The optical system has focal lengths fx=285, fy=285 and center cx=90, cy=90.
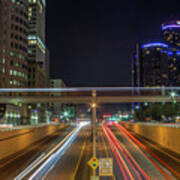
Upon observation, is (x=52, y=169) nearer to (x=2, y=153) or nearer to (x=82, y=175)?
(x=82, y=175)

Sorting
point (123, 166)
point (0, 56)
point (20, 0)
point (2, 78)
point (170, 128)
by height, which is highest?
point (20, 0)

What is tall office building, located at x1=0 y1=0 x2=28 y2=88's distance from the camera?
110m

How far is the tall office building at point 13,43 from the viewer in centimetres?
10994

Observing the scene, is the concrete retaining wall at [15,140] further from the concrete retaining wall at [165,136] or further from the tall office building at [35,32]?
the tall office building at [35,32]

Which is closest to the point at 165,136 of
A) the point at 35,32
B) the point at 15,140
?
the point at 15,140

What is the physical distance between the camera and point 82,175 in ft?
80.4

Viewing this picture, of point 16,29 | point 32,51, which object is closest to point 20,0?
point 16,29

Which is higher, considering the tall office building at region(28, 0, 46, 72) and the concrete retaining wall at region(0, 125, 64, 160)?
the tall office building at region(28, 0, 46, 72)

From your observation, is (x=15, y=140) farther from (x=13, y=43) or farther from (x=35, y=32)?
(x=35, y=32)

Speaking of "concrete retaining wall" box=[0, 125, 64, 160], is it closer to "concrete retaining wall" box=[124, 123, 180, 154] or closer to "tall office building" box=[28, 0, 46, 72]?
"concrete retaining wall" box=[124, 123, 180, 154]

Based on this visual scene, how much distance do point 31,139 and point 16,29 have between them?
81376 mm

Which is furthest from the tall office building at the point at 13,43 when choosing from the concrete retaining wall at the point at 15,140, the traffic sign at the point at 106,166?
the traffic sign at the point at 106,166

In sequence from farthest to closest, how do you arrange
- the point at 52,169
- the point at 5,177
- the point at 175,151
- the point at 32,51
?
the point at 32,51 → the point at 175,151 → the point at 52,169 → the point at 5,177

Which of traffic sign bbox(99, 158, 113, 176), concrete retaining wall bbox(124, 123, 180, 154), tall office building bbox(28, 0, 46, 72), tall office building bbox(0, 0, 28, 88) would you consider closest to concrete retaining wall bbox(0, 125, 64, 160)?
traffic sign bbox(99, 158, 113, 176)
